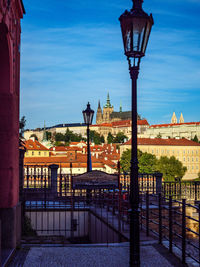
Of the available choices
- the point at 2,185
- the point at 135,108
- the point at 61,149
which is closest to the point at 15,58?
the point at 2,185

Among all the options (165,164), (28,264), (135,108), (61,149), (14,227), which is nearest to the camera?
(135,108)

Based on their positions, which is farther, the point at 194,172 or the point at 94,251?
the point at 194,172

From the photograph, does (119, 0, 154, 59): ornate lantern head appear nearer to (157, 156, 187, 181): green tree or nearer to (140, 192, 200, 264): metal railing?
(140, 192, 200, 264): metal railing

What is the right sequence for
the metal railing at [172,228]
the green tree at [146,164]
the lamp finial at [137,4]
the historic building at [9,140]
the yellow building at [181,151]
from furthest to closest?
the yellow building at [181,151] < the green tree at [146,164] < the historic building at [9,140] < the metal railing at [172,228] < the lamp finial at [137,4]

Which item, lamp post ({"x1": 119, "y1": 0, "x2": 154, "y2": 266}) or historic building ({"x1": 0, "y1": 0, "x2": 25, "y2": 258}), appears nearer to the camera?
lamp post ({"x1": 119, "y1": 0, "x2": 154, "y2": 266})

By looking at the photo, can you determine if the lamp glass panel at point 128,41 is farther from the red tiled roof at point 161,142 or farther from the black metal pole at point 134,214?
the red tiled roof at point 161,142

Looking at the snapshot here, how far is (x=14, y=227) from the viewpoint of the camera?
8.07 meters

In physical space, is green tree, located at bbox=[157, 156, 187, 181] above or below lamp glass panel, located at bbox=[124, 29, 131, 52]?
below

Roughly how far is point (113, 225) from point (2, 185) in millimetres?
3729

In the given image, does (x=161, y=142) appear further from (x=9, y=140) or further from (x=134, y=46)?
(x=134, y=46)

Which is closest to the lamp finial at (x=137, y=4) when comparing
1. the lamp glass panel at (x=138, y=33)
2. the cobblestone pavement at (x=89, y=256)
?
the lamp glass panel at (x=138, y=33)

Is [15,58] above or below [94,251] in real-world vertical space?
above

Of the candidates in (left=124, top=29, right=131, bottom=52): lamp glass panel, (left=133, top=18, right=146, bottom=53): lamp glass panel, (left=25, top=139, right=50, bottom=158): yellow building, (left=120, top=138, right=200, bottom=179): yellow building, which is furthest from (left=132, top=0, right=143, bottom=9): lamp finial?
(left=120, top=138, right=200, bottom=179): yellow building

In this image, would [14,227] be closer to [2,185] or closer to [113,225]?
[2,185]
